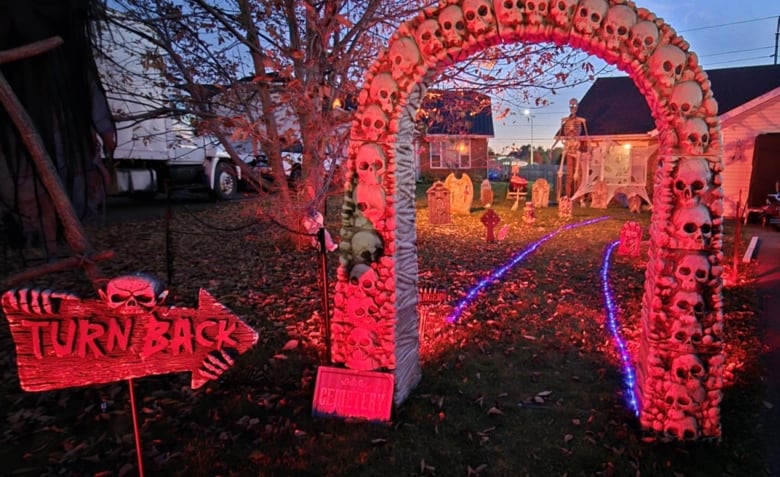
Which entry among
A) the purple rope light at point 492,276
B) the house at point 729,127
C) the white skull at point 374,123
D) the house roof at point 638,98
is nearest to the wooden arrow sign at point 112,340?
the white skull at point 374,123

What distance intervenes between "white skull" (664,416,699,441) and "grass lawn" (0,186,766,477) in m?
0.08

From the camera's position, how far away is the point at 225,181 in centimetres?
1811

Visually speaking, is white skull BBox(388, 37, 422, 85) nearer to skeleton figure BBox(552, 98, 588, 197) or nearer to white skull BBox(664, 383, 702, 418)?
white skull BBox(664, 383, 702, 418)

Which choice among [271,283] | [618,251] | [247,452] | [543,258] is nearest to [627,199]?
[618,251]

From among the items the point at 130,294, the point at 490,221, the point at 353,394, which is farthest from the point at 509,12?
the point at 490,221

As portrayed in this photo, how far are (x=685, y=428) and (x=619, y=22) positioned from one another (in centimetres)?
Answer: 313

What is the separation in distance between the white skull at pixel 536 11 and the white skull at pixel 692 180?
1.48 m

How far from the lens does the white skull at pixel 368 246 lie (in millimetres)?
3922

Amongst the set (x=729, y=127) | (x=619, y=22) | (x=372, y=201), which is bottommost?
(x=372, y=201)

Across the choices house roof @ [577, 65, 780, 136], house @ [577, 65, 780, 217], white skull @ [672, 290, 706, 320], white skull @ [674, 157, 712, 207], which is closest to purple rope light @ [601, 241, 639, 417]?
white skull @ [672, 290, 706, 320]

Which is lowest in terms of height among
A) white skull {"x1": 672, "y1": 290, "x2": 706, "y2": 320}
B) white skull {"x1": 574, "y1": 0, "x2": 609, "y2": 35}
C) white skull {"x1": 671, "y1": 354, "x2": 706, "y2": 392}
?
white skull {"x1": 671, "y1": 354, "x2": 706, "y2": 392}

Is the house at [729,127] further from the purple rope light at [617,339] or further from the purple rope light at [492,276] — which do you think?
the purple rope light at [617,339]

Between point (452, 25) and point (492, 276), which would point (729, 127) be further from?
point (452, 25)

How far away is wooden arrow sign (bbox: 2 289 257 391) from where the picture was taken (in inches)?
101
